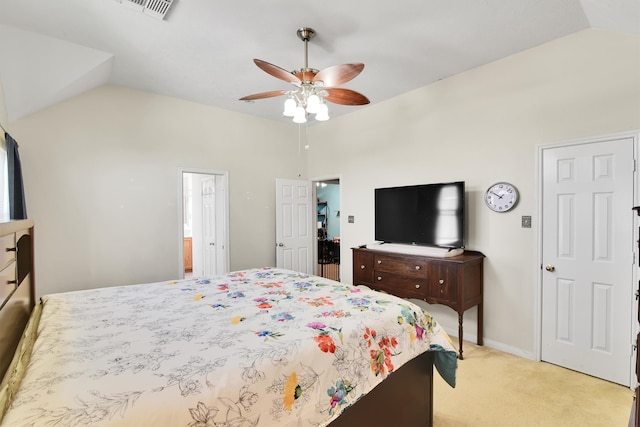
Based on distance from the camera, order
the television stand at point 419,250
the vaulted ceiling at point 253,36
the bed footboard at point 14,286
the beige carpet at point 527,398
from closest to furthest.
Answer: the bed footboard at point 14,286 < the beige carpet at point 527,398 < the vaulted ceiling at point 253,36 < the television stand at point 419,250

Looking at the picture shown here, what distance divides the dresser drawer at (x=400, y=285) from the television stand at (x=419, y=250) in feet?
0.91

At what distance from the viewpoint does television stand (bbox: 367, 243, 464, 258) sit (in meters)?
3.12

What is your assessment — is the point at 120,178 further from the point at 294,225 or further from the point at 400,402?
the point at 400,402

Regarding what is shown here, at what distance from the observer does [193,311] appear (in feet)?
5.70

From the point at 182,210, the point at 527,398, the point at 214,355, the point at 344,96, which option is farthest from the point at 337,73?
the point at 182,210

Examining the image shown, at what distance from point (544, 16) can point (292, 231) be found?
387 cm

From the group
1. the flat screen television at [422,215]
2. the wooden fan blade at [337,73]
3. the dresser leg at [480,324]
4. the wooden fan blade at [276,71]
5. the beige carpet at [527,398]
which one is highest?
the wooden fan blade at [276,71]

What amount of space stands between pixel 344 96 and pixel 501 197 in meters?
1.86

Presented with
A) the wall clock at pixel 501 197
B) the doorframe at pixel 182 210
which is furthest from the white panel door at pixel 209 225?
the wall clock at pixel 501 197

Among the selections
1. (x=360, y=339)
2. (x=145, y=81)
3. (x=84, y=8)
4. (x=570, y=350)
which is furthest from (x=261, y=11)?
(x=570, y=350)

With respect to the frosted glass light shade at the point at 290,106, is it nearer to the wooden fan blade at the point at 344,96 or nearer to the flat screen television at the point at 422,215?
the wooden fan blade at the point at 344,96

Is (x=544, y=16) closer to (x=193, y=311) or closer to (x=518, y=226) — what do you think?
(x=518, y=226)

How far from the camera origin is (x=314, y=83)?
230 centimetres

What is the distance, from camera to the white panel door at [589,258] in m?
2.40
